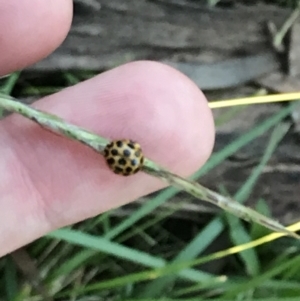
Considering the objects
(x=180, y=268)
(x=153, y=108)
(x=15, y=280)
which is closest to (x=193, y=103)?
(x=153, y=108)

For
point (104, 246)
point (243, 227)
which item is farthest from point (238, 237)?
point (104, 246)

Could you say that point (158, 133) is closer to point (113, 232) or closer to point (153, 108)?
point (153, 108)

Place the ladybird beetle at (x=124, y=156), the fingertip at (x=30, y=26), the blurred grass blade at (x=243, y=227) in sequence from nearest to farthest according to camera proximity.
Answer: the ladybird beetle at (x=124, y=156) → the fingertip at (x=30, y=26) → the blurred grass blade at (x=243, y=227)

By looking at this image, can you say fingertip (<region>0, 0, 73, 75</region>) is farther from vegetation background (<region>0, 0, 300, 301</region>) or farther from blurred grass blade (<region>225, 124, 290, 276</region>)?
blurred grass blade (<region>225, 124, 290, 276</region>)

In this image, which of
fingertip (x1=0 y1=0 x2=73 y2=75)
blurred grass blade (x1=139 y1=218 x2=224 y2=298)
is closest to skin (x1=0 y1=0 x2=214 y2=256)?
fingertip (x1=0 y1=0 x2=73 y2=75)

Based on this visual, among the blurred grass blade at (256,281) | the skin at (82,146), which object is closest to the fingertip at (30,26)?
the skin at (82,146)

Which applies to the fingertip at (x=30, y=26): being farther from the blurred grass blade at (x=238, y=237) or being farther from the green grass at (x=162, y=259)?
the blurred grass blade at (x=238, y=237)
